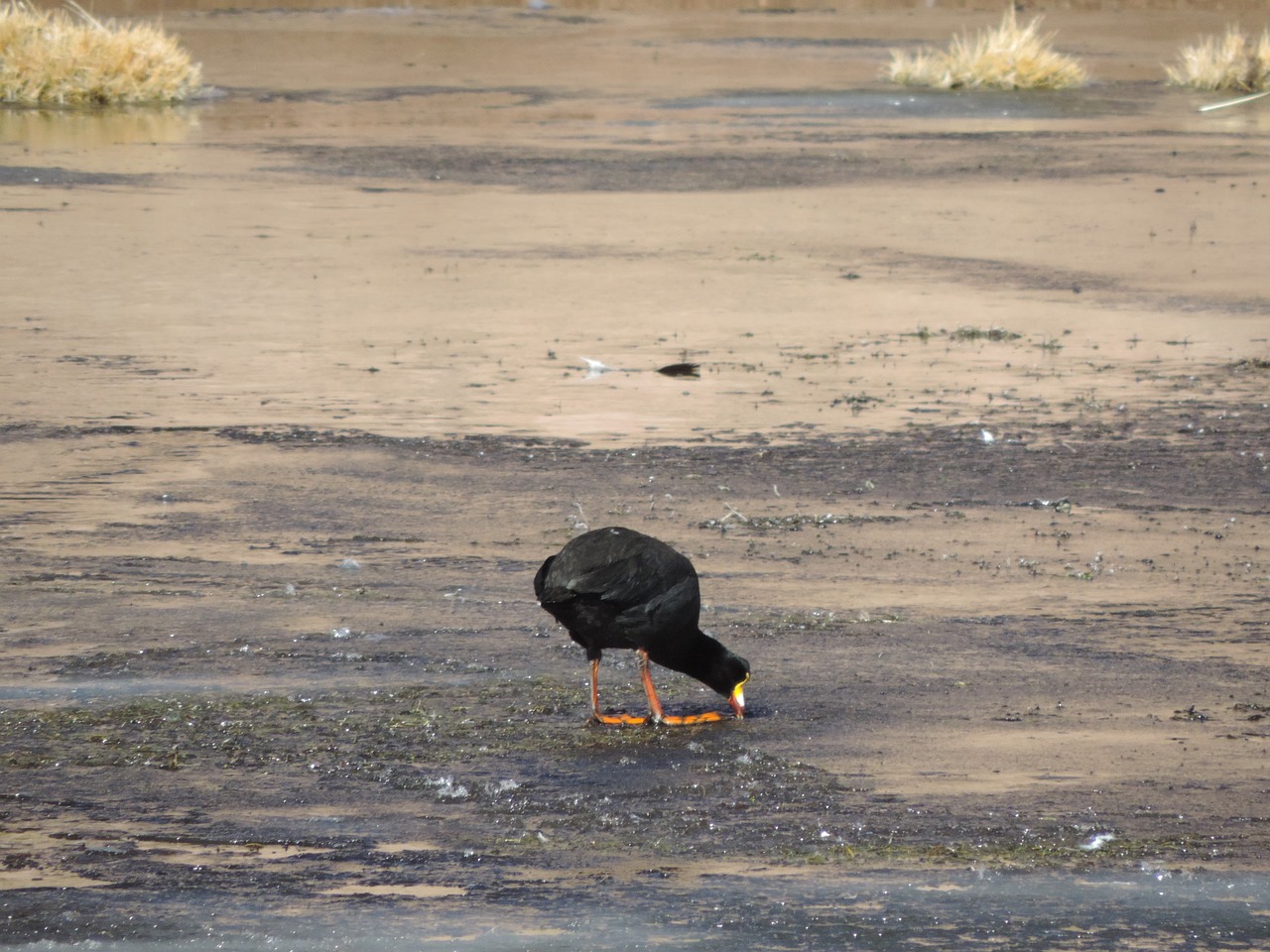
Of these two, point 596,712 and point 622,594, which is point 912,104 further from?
point 622,594

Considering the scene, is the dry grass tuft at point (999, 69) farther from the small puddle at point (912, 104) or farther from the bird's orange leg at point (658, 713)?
the bird's orange leg at point (658, 713)

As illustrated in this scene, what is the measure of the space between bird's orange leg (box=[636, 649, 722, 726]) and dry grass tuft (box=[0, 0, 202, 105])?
24497 millimetres

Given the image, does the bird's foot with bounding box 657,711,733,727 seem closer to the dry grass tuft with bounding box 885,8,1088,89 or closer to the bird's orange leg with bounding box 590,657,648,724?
the bird's orange leg with bounding box 590,657,648,724

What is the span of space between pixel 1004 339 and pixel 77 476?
6.26 m


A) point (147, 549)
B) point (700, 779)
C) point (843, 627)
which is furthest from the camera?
point (147, 549)

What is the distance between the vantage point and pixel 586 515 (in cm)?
848

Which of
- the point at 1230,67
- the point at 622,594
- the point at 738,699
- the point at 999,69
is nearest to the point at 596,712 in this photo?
the point at 738,699

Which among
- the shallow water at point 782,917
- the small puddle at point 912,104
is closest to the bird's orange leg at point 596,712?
the shallow water at point 782,917

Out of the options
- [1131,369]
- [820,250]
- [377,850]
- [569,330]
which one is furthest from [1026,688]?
[820,250]

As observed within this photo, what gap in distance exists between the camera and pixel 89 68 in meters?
28.5

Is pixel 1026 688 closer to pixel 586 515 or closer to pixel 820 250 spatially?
pixel 586 515

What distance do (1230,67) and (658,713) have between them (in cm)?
2918

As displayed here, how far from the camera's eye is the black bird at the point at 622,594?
554cm

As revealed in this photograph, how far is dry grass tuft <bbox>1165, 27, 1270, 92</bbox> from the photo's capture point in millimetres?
31938
